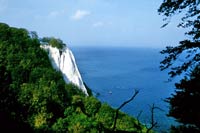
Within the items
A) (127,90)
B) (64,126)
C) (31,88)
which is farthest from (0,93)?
(127,90)

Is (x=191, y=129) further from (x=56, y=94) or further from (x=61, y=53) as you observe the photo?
(x=61, y=53)

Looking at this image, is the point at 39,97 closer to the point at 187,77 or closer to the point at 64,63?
the point at 187,77

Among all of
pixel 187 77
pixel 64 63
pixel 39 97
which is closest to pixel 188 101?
pixel 187 77

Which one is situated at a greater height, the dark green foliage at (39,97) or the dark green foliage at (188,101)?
the dark green foliage at (188,101)

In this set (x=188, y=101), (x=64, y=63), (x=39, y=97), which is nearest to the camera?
(x=188, y=101)

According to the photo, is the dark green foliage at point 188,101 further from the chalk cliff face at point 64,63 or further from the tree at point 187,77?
the chalk cliff face at point 64,63

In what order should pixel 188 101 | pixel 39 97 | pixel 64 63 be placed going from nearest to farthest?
pixel 188 101, pixel 39 97, pixel 64 63

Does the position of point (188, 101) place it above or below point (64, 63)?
above

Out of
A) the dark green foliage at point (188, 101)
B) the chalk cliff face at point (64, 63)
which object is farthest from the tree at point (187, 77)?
the chalk cliff face at point (64, 63)
